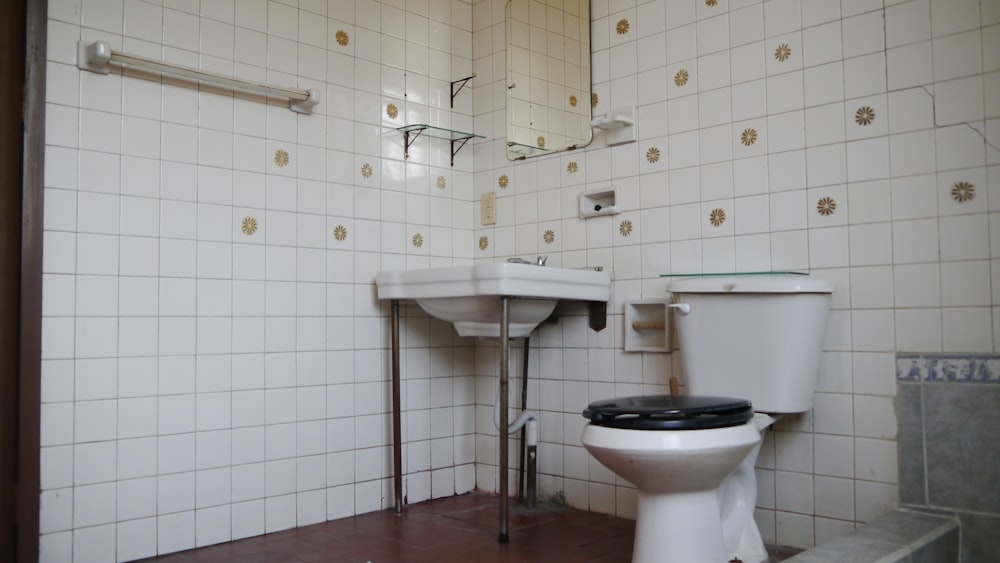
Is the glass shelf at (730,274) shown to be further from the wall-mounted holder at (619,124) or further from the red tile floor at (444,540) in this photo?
the red tile floor at (444,540)

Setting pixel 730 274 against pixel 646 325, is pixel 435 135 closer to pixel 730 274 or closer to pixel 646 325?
pixel 646 325

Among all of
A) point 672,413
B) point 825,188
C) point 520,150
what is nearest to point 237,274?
point 520,150

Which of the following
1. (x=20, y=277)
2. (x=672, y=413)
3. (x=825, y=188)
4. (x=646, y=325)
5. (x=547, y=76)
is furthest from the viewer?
(x=547, y=76)

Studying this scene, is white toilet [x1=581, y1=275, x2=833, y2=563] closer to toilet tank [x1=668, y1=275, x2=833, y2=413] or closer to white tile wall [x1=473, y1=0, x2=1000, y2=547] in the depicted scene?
toilet tank [x1=668, y1=275, x2=833, y2=413]

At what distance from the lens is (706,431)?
6.16ft

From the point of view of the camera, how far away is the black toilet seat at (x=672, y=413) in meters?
1.88

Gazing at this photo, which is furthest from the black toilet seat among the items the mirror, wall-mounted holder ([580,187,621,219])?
the mirror

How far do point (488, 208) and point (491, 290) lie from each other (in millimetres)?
877

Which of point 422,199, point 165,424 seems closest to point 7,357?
point 165,424

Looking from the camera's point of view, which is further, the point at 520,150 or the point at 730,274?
the point at 520,150

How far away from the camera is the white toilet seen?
1881mm

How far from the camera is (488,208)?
10.8ft

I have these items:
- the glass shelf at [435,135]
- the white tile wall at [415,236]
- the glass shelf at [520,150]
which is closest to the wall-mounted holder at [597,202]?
the white tile wall at [415,236]

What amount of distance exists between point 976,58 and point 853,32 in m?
0.34
